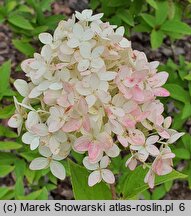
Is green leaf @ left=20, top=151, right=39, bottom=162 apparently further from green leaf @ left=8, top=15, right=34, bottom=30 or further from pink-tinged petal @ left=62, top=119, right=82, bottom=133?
pink-tinged petal @ left=62, top=119, right=82, bottom=133

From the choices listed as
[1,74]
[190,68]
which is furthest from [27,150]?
[190,68]

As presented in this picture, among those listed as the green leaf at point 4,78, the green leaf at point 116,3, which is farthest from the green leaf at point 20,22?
the green leaf at point 116,3

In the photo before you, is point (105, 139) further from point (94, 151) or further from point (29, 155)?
point (29, 155)

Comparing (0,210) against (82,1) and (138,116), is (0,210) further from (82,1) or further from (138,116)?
(82,1)

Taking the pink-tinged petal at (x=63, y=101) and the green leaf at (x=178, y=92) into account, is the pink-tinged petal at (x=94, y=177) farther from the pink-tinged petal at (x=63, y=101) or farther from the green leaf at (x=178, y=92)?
the green leaf at (x=178, y=92)

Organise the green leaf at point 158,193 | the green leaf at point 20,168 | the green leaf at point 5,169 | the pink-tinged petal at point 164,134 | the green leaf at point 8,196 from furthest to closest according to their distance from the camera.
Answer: the green leaf at point 158,193, the green leaf at point 20,168, the green leaf at point 5,169, the green leaf at point 8,196, the pink-tinged petal at point 164,134

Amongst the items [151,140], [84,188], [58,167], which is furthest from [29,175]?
[151,140]
